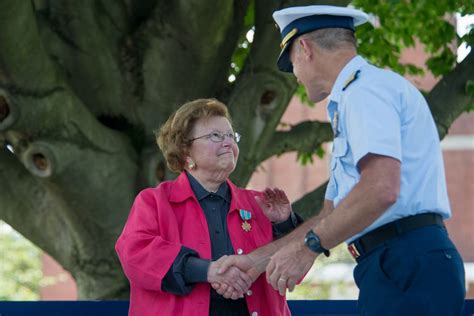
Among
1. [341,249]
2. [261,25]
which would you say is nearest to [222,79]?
[261,25]

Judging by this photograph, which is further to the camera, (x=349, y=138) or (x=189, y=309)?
(x=189, y=309)

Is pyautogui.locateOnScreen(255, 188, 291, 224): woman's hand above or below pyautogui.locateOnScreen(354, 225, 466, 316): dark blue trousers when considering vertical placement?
below

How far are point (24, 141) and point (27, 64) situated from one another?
0.55m

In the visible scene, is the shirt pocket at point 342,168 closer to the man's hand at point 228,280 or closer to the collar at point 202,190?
the man's hand at point 228,280

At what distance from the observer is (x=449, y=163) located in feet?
102

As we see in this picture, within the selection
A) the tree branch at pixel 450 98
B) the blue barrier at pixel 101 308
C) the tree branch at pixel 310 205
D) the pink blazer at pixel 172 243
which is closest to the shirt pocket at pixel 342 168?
the pink blazer at pixel 172 243

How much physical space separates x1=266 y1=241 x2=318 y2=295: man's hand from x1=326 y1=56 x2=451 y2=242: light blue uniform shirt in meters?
0.24

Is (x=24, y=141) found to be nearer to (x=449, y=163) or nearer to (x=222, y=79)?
(x=222, y=79)

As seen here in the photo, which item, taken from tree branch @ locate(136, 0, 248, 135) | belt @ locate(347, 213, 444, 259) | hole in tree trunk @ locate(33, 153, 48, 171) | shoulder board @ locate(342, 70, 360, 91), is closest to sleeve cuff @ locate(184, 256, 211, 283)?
belt @ locate(347, 213, 444, 259)

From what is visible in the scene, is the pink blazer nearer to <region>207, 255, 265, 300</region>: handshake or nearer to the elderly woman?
the elderly woman

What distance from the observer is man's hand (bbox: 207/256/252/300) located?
4773mm

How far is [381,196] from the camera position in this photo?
362cm

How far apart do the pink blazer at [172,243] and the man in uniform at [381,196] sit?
103cm

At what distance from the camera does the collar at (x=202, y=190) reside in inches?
204
